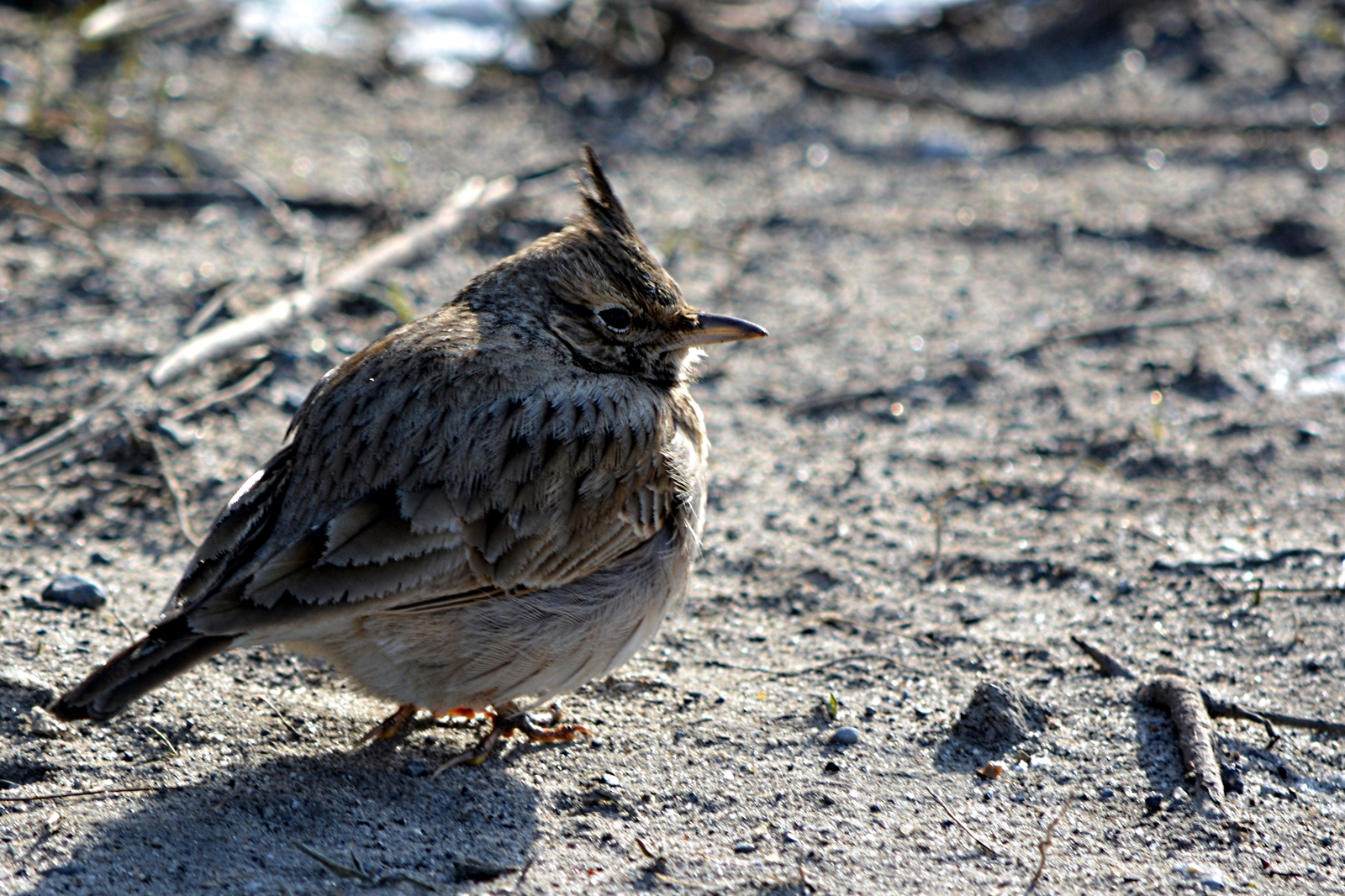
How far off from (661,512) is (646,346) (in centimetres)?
69

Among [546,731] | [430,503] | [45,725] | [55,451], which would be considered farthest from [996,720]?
[55,451]

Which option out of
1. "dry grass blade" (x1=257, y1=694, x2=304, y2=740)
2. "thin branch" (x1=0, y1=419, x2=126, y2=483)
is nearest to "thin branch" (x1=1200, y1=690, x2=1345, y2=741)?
"dry grass blade" (x1=257, y1=694, x2=304, y2=740)

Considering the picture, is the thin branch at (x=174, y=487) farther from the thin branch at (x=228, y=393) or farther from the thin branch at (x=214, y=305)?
the thin branch at (x=214, y=305)

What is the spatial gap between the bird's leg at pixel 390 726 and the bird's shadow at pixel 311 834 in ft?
0.29

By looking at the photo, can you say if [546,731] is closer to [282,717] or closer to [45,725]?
[282,717]

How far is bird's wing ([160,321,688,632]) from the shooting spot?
370cm

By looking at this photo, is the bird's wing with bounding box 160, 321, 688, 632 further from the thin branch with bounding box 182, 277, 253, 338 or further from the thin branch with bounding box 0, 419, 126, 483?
the thin branch with bounding box 182, 277, 253, 338

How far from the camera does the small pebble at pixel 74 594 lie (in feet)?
15.2

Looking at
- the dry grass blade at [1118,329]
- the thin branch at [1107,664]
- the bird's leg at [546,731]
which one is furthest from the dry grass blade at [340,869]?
the dry grass blade at [1118,329]

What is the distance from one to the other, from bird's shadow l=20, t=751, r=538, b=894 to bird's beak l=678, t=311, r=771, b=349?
1.59 m

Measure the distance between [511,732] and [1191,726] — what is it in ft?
6.84

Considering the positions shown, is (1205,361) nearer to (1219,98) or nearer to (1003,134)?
(1003,134)

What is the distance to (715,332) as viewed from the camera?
15.6ft

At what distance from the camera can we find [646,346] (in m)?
4.70
